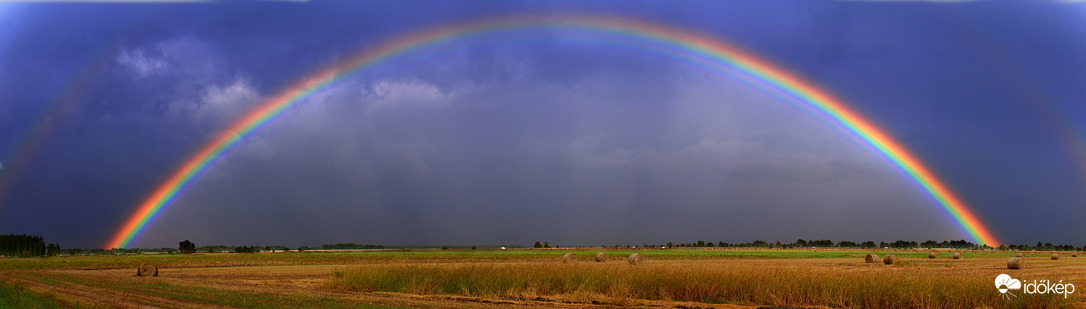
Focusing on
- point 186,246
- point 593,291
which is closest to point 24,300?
point 593,291

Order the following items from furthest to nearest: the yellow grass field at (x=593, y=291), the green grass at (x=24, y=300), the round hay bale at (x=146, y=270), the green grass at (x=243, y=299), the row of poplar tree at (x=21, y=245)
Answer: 1. the row of poplar tree at (x=21, y=245)
2. the round hay bale at (x=146, y=270)
3. the green grass at (x=243, y=299)
4. the green grass at (x=24, y=300)
5. the yellow grass field at (x=593, y=291)

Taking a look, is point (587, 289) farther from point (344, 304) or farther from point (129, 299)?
point (129, 299)

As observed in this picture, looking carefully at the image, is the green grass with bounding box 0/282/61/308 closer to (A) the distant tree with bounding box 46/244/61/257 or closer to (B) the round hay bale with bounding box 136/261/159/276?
(B) the round hay bale with bounding box 136/261/159/276

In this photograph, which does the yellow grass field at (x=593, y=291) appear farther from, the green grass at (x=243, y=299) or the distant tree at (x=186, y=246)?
the distant tree at (x=186, y=246)

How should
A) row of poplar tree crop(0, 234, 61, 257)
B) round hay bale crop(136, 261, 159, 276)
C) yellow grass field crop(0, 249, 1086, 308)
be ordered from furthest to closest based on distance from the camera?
row of poplar tree crop(0, 234, 61, 257), round hay bale crop(136, 261, 159, 276), yellow grass field crop(0, 249, 1086, 308)

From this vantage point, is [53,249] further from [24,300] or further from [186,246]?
[24,300]

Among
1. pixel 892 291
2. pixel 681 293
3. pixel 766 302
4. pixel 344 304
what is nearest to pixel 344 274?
pixel 344 304

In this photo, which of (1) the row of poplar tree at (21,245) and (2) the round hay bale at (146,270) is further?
(1) the row of poplar tree at (21,245)

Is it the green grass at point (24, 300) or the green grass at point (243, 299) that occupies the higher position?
the green grass at point (24, 300)

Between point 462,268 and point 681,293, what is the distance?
10332mm

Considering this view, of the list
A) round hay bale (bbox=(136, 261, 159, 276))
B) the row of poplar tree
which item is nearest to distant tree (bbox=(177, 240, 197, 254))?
the row of poplar tree

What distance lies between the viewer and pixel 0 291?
28.5 m

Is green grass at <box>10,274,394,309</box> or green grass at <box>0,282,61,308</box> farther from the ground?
green grass at <box>0,282,61,308</box>

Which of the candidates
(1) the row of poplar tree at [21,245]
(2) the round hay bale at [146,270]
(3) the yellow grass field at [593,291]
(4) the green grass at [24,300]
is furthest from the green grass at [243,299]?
(1) the row of poplar tree at [21,245]
